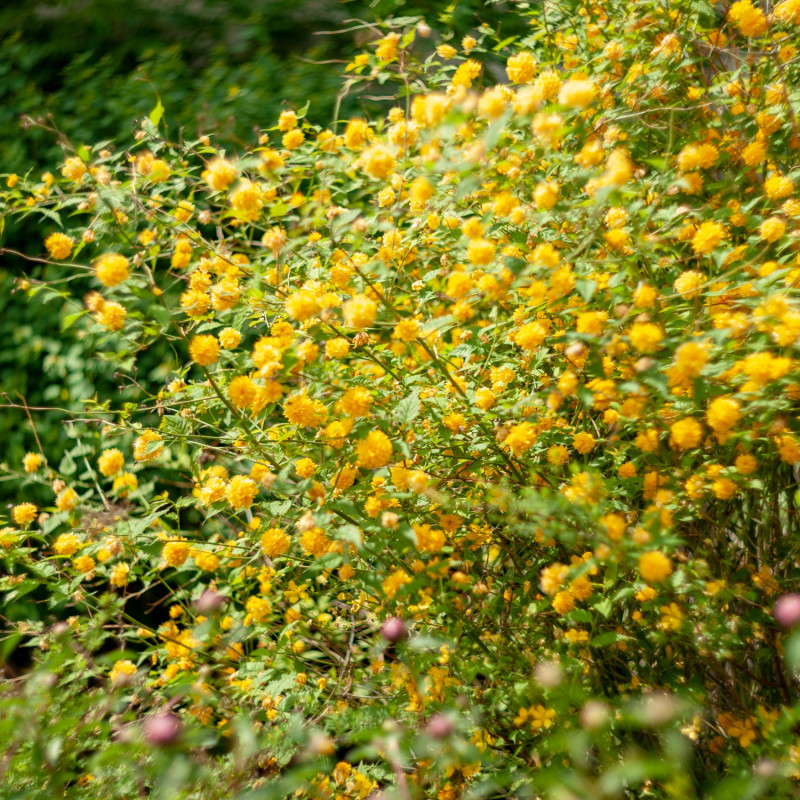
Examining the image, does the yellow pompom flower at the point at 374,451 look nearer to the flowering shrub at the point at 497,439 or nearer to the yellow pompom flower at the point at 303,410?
the flowering shrub at the point at 497,439

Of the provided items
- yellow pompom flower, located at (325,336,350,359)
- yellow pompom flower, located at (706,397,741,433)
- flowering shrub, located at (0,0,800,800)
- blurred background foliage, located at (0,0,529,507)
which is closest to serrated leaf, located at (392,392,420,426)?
flowering shrub, located at (0,0,800,800)

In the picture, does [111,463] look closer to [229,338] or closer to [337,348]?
[229,338]

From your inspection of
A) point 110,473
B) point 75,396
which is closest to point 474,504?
point 110,473

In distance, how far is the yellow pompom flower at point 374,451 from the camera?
4.14 feet

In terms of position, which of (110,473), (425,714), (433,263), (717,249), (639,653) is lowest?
(639,653)

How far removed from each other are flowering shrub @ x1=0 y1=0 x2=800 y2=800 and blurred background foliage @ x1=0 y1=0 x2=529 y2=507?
940mm

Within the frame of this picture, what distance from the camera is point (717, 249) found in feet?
4.73

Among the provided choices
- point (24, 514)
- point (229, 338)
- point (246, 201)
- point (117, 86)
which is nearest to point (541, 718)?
point (229, 338)

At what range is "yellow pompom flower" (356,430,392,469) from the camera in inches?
49.6

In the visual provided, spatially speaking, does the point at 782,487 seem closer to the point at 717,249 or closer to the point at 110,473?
the point at 717,249

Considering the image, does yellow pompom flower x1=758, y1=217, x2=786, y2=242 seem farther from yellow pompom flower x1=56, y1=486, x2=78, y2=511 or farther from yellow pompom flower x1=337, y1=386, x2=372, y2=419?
yellow pompom flower x1=56, y1=486, x2=78, y2=511

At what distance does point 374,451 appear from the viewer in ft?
4.14

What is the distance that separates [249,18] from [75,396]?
2.80 m

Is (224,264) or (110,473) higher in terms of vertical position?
(224,264)
